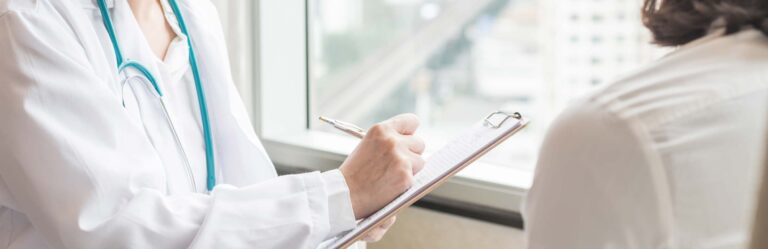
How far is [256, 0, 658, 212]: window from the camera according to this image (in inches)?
68.6

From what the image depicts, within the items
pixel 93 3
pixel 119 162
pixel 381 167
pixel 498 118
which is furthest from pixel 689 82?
pixel 93 3

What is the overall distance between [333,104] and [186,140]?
0.98 meters

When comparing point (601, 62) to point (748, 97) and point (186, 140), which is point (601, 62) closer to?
point (186, 140)

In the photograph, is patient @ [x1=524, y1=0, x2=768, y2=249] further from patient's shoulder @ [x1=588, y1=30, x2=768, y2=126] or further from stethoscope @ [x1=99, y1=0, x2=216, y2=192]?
stethoscope @ [x1=99, y1=0, x2=216, y2=192]

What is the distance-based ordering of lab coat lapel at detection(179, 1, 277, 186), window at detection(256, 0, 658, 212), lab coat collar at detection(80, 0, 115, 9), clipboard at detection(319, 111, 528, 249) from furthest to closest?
window at detection(256, 0, 658, 212) < lab coat lapel at detection(179, 1, 277, 186) < lab coat collar at detection(80, 0, 115, 9) < clipboard at detection(319, 111, 528, 249)

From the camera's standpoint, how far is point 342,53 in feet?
7.16

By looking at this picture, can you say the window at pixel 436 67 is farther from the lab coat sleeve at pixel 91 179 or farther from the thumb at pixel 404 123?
the lab coat sleeve at pixel 91 179

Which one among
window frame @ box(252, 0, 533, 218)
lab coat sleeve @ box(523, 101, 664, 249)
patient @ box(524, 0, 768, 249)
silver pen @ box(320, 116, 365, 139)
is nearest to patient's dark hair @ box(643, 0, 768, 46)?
patient @ box(524, 0, 768, 249)

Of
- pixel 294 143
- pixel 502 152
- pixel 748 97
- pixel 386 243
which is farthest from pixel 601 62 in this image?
pixel 748 97

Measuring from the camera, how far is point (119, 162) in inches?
40.4

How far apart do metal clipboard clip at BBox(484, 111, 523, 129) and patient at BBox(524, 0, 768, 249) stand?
321mm

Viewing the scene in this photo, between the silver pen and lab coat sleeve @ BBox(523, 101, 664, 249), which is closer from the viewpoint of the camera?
lab coat sleeve @ BBox(523, 101, 664, 249)

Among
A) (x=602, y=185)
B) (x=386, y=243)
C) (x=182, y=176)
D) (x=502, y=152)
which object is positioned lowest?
(x=386, y=243)

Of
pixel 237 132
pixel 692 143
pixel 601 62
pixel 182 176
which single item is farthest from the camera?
pixel 601 62
